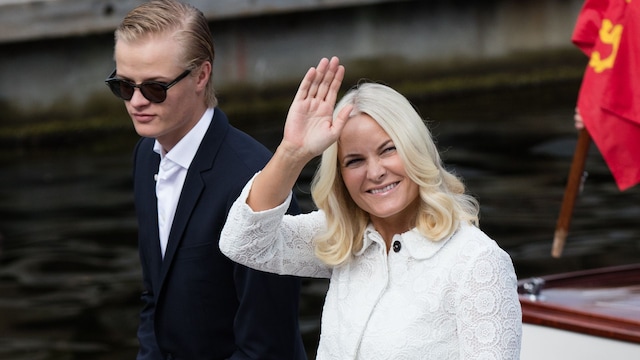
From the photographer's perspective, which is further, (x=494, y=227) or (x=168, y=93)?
(x=494, y=227)

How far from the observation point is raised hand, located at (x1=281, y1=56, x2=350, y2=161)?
268 cm

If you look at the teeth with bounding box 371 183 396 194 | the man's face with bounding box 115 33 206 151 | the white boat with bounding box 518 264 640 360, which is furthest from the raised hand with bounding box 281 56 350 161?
the white boat with bounding box 518 264 640 360

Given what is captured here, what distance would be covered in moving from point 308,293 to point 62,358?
→ 166cm

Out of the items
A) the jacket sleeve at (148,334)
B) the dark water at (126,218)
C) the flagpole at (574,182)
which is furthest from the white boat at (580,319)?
the dark water at (126,218)

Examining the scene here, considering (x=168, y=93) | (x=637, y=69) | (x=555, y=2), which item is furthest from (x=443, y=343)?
(x=555, y=2)

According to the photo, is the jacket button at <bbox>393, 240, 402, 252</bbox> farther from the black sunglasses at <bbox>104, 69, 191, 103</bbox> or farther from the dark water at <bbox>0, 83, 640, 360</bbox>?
the dark water at <bbox>0, 83, 640, 360</bbox>

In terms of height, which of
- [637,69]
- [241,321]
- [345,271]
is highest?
[345,271]

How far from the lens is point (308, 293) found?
8453 mm

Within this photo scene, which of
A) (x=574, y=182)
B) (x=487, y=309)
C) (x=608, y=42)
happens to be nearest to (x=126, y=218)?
(x=574, y=182)

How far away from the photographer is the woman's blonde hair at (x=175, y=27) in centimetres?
309

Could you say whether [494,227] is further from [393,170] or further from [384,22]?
[393,170]

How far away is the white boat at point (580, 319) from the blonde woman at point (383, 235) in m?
2.14

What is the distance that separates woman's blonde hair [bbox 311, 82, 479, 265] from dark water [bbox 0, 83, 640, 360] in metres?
4.70

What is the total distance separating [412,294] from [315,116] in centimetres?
41
